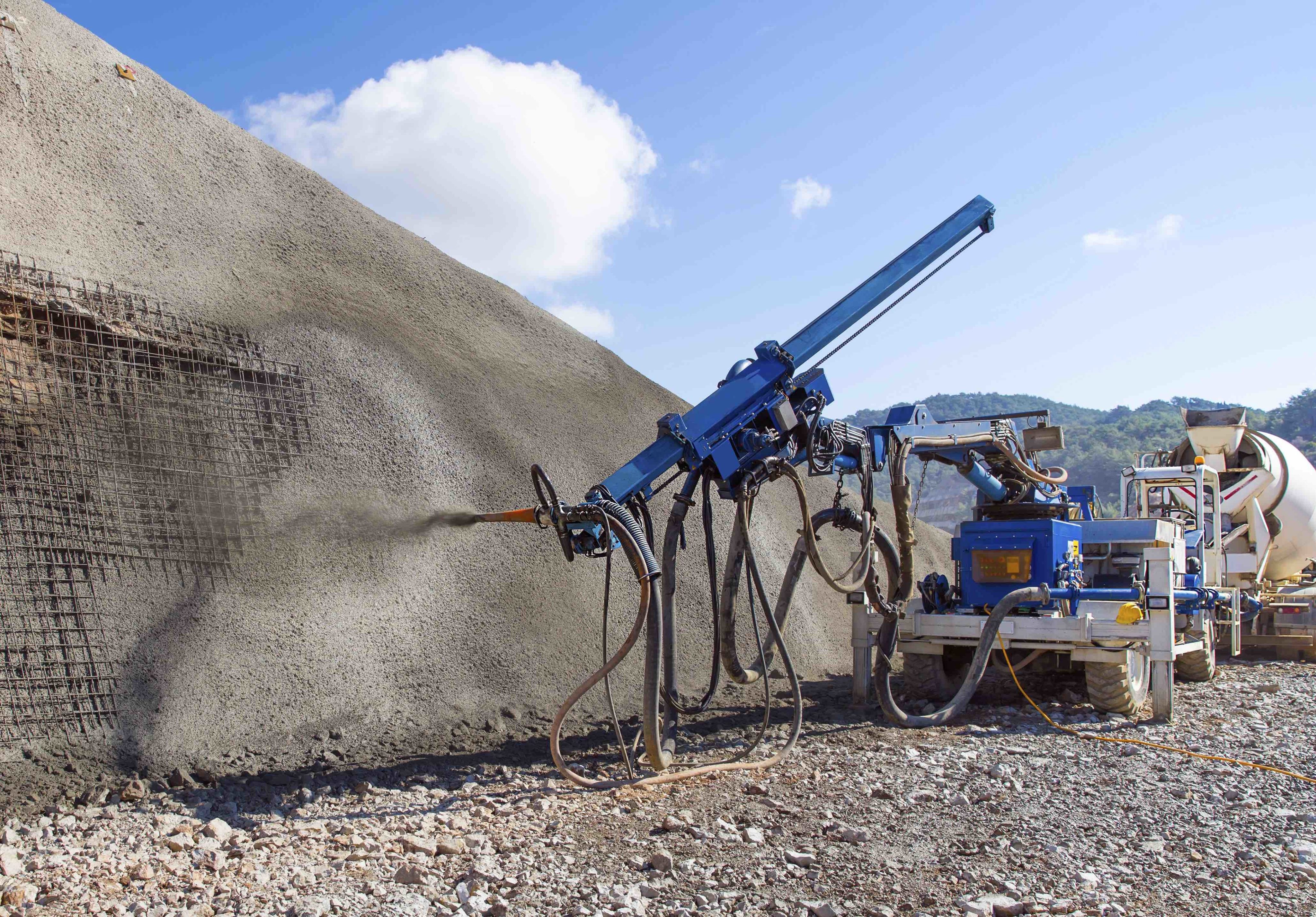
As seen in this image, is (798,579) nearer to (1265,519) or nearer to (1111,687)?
(1111,687)

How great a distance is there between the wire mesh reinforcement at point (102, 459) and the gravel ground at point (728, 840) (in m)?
1.37

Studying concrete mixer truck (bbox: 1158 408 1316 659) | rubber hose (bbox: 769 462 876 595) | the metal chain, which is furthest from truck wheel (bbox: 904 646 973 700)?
concrete mixer truck (bbox: 1158 408 1316 659)

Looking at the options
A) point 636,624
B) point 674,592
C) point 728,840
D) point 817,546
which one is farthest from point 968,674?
point 728,840

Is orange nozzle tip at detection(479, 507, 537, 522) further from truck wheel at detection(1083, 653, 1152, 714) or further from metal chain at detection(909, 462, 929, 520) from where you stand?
truck wheel at detection(1083, 653, 1152, 714)

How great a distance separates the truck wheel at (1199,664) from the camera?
35.0ft

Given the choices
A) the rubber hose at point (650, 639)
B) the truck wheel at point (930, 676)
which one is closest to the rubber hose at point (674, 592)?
the rubber hose at point (650, 639)

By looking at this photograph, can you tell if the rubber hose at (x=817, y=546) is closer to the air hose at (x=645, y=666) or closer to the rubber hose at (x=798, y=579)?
the rubber hose at (x=798, y=579)

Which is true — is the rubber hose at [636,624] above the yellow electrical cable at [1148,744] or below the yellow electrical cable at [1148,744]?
above

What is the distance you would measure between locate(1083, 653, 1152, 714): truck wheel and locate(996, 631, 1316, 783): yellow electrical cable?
0.50 metres

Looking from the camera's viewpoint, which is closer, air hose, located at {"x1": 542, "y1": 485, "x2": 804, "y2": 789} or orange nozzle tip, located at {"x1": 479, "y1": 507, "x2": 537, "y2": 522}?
air hose, located at {"x1": 542, "y1": 485, "x2": 804, "y2": 789}

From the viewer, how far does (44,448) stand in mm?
7461

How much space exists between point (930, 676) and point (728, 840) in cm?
512

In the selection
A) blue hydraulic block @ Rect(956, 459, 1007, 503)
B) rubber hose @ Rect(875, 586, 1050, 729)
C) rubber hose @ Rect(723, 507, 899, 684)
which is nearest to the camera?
rubber hose @ Rect(723, 507, 899, 684)

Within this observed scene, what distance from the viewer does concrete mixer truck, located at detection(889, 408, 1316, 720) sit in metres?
8.36
